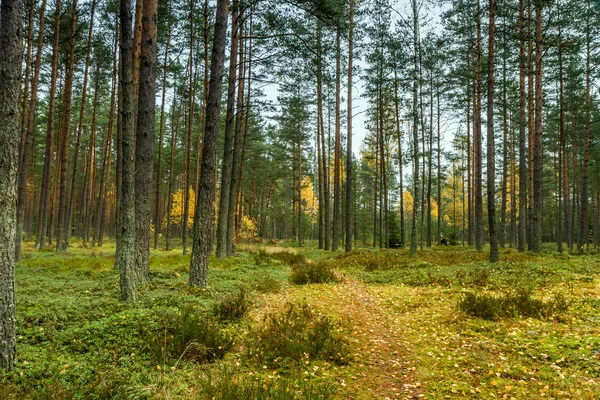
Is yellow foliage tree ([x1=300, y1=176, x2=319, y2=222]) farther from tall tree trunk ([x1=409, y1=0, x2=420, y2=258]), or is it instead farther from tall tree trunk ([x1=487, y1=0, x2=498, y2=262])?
tall tree trunk ([x1=487, y1=0, x2=498, y2=262])

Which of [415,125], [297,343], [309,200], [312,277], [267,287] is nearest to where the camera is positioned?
[297,343]

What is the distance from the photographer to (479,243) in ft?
61.6

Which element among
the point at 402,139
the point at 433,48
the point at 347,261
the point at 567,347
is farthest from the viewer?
the point at 402,139

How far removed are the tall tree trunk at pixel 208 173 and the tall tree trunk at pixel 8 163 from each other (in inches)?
174

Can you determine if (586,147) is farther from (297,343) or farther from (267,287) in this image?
(297,343)

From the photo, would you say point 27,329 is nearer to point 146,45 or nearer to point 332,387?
point 332,387

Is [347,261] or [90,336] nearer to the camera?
[90,336]

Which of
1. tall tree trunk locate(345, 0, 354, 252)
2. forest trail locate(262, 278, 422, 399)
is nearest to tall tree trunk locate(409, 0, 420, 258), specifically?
tall tree trunk locate(345, 0, 354, 252)

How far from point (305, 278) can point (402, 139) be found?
20934 mm

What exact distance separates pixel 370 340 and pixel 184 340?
2865 millimetres

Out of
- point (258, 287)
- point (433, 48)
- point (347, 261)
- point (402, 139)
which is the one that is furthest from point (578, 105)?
point (258, 287)

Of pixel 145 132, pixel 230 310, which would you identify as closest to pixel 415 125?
pixel 145 132

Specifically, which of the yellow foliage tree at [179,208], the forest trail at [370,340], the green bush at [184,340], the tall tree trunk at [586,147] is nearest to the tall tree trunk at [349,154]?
the forest trail at [370,340]

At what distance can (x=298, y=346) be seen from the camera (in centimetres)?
420
